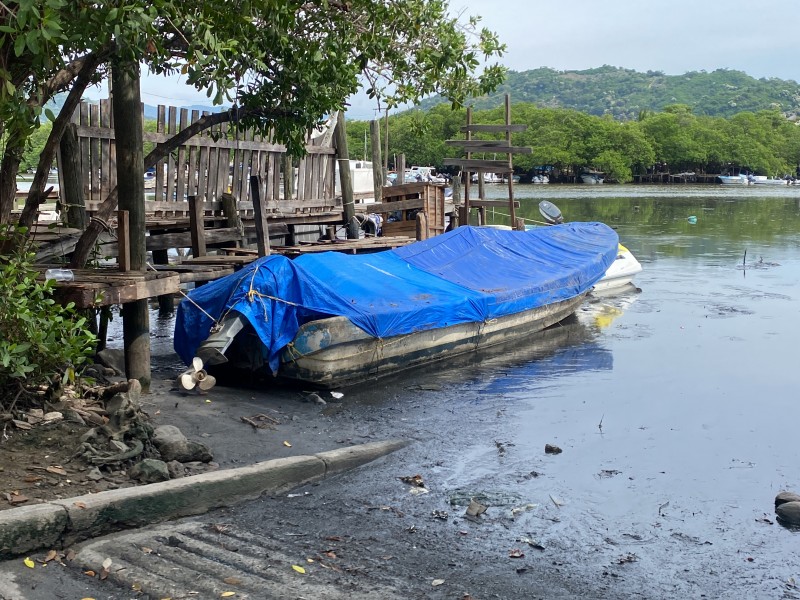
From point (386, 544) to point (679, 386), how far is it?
7.58m

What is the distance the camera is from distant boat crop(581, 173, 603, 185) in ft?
404

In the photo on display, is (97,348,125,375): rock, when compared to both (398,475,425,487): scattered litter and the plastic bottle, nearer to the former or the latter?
the plastic bottle

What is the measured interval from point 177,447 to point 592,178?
4787 inches

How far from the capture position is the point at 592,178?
4889 inches

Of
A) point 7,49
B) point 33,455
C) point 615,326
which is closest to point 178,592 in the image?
point 33,455

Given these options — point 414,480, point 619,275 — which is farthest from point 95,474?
point 619,275

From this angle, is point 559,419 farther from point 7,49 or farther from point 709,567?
point 7,49

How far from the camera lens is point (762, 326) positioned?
1762 cm

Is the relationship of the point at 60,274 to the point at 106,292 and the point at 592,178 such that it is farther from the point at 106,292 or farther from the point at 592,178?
the point at 592,178

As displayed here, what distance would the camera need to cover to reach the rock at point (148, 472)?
6.58m

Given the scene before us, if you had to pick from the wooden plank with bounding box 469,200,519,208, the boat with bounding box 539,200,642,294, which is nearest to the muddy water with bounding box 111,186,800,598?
the boat with bounding box 539,200,642,294

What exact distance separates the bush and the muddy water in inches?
79.6

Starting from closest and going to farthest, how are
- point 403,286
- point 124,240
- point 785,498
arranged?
point 785,498 → point 124,240 → point 403,286

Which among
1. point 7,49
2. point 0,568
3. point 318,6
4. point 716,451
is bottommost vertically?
point 716,451
